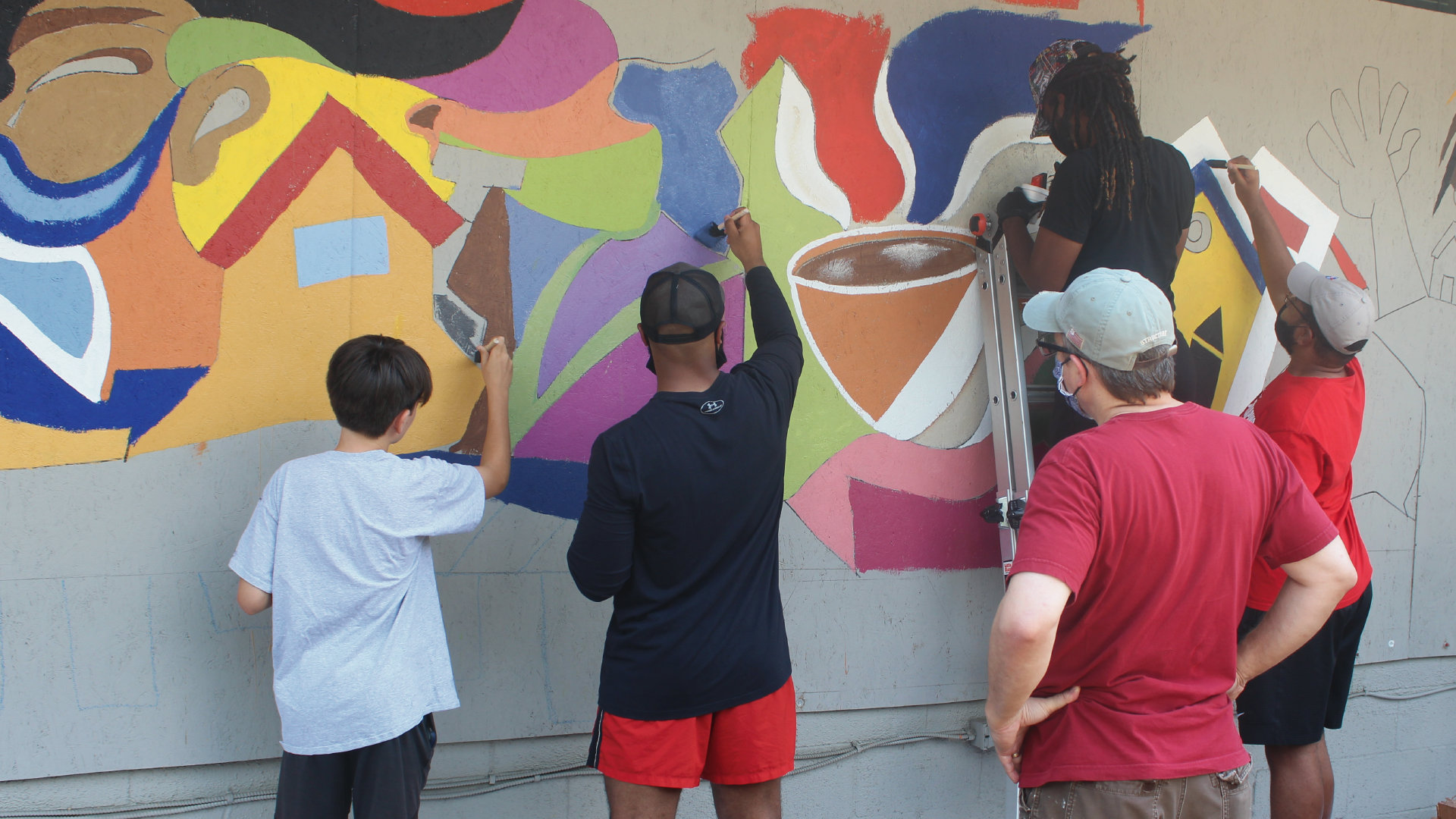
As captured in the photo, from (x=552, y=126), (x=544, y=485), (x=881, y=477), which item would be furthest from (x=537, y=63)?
(x=881, y=477)

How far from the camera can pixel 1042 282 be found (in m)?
2.79

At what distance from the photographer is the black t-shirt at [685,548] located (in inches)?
76.7

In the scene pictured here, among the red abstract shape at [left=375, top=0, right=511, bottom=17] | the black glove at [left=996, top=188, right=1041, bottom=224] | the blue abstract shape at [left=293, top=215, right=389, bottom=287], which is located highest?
the red abstract shape at [left=375, top=0, right=511, bottom=17]

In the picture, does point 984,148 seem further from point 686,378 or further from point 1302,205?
point 686,378

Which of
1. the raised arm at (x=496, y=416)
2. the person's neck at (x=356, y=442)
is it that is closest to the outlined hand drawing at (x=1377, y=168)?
the raised arm at (x=496, y=416)

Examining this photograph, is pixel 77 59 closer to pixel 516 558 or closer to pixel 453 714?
pixel 516 558

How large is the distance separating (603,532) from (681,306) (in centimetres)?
56

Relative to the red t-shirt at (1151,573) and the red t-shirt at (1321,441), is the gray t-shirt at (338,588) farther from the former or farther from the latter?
the red t-shirt at (1321,441)

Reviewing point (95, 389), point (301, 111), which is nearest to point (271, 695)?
point (95, 389)

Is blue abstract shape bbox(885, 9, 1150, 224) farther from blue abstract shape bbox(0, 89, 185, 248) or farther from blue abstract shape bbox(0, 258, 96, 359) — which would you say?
blue abstract shape bbox(0, 258, 96, 359)

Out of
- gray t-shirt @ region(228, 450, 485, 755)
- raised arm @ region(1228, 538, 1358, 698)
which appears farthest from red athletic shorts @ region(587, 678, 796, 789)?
raised arm @ region(1228, 538, 1358, 698)

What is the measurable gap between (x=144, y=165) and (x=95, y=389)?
624 mm

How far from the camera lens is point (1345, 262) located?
3.52 meters

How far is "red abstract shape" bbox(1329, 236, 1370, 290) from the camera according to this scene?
350 centimetres
